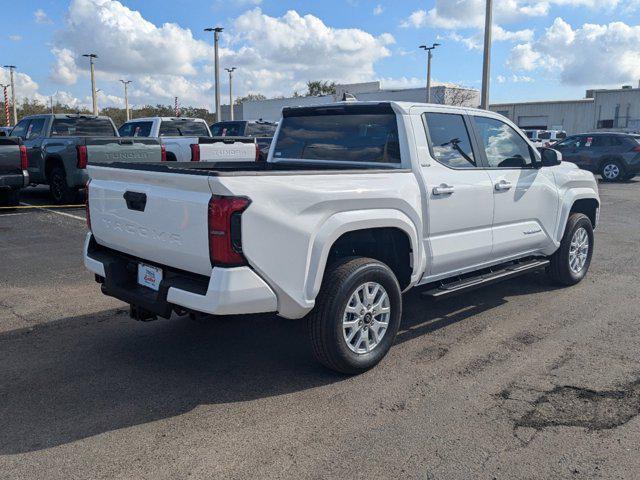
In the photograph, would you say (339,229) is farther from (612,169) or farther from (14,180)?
(612,169)

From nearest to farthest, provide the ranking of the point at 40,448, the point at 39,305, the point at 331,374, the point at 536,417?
the point at 40,448, the point at 536,417, the point at 331,374, the point at 39,305

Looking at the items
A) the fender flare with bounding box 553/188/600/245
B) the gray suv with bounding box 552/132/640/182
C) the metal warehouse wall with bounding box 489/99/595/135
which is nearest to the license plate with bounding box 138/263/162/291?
the fender flare with bounding box 553/188/600/245

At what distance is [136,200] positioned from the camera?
4090mm

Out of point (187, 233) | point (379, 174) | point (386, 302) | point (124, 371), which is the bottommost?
point (124, 371)

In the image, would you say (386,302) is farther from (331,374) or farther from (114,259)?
(114,259)

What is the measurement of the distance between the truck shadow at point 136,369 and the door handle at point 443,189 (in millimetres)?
1233

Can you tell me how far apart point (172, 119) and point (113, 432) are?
40.1 ft

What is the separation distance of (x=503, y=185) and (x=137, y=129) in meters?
11.6

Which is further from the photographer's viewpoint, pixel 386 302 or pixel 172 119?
pixel 172 119

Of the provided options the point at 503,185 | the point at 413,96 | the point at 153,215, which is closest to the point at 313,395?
the point at 153,215

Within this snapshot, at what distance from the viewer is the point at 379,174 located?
14.3ft

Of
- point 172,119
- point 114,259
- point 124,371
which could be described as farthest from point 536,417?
point 172,119

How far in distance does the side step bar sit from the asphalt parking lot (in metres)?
0.40

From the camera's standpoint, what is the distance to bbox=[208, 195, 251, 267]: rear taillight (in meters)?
3.48
